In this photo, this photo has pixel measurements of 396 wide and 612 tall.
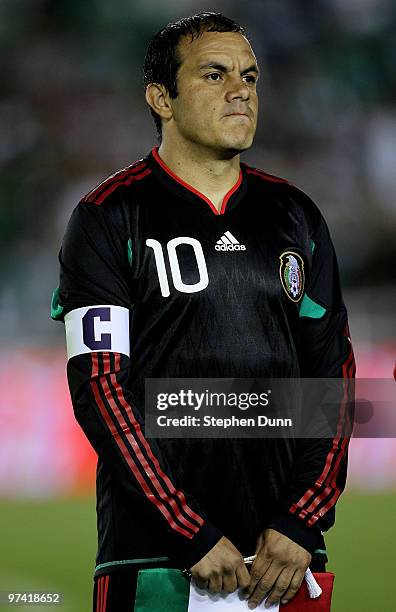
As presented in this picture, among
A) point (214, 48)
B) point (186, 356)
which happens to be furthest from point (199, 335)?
point (214, 48)

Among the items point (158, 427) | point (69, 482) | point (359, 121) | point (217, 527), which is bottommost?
point (217, 527)

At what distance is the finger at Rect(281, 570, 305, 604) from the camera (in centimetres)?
194

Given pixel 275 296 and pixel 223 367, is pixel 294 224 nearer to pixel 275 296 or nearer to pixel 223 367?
pixel 275 296

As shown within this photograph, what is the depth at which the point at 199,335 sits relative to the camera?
202 centimetres

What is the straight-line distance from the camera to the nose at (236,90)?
2070mm

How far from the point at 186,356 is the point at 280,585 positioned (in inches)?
16.9

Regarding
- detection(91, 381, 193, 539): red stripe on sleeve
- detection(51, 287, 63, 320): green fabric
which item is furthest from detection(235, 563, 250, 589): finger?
detection(51, 287, 63, 320): green fabric

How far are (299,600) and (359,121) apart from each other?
225 inches

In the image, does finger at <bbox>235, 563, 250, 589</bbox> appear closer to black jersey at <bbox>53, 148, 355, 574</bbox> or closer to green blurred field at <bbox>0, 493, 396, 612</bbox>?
black jersey at <bbox>53, 148, 355, 574</bbox>

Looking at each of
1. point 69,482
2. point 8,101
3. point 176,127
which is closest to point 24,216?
point 8,101

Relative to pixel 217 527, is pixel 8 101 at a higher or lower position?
higher

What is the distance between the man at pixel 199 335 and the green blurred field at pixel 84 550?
5.75ft

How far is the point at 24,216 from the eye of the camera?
712 centimetres

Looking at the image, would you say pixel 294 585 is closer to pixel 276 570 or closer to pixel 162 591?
pixel 276 570
